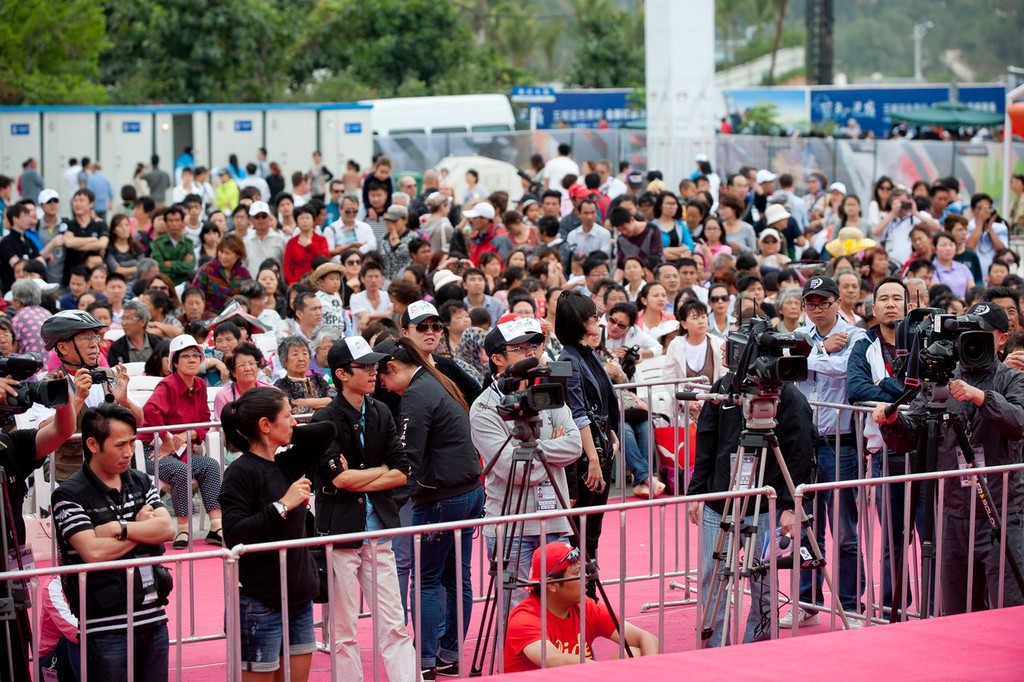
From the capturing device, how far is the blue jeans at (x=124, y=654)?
20.3 ft

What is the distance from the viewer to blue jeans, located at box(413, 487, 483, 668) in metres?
7.52

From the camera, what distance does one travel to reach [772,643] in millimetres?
6602

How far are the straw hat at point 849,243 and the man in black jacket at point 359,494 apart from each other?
9.55 metres

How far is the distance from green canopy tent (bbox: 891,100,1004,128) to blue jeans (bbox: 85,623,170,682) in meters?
36.2

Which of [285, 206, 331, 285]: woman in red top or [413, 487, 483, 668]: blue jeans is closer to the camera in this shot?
[413, 487, 483, 668]: blue jeans

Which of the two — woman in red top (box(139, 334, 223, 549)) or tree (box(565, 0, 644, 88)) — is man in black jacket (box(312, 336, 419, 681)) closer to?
woman in red top (box(139, 334, 223, 549))

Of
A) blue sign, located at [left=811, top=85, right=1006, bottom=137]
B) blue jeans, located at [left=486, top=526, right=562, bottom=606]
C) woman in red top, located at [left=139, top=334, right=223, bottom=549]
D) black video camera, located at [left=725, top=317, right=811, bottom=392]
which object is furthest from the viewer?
blue sign, located at [left=811, top=85, right=1006, bottom=137]

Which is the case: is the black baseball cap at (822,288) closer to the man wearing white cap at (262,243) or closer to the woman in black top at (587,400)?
the woman in black top at (587,400)

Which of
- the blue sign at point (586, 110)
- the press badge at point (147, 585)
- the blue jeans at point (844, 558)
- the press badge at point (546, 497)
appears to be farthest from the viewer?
the blue sign at point (586, 110)

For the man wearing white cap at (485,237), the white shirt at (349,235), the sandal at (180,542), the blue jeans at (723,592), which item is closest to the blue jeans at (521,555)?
the blue jeans at (723,592)

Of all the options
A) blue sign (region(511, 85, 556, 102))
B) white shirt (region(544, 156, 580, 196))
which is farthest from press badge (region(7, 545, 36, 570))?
blue sign (region(511, 85, 556, 102))

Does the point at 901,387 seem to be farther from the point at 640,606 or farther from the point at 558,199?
the point at 558,199

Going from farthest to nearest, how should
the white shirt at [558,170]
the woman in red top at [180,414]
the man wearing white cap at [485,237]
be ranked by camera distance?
the white shirt at [558,170], the man wearing white cap at [485,237], the woman in red top at [180,414]

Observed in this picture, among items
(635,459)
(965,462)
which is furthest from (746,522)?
(635,459)
